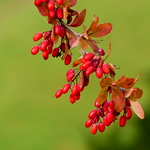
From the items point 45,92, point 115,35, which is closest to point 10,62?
point 45,92

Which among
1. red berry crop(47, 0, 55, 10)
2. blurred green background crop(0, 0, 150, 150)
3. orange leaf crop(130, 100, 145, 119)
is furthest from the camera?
blurred green background crop(0, 0, 150, 150)

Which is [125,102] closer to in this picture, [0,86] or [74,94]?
[74,94]

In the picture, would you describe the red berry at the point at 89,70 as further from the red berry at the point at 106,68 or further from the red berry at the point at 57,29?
the red berry at the point at 57,29

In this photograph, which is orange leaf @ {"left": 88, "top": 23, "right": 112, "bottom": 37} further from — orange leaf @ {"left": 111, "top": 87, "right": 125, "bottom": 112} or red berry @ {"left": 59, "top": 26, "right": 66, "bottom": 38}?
orange leaf @ {"left": 111, "top": 87, "right": 125, "bottom": 112}

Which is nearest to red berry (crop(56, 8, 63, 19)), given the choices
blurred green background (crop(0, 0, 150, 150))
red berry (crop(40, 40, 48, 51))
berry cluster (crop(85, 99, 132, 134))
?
red berry (crop(40, 40, 48, 51))

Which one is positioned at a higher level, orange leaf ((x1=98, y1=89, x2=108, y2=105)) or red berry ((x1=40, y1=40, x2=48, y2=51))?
red berry ((x1=40, y1=40, x2=48, y2=51))

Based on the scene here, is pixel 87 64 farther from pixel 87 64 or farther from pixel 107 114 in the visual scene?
pixel 107 114
